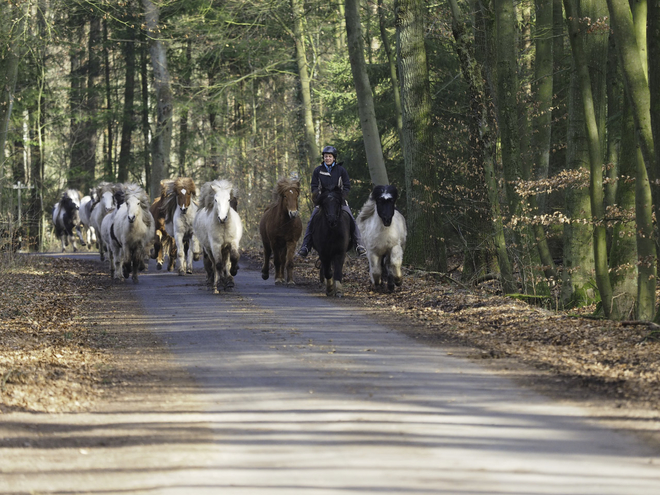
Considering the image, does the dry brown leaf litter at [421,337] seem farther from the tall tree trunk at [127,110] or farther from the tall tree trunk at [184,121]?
the tall tree trunk at [127,110]

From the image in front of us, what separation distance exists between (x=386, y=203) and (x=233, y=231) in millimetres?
3343

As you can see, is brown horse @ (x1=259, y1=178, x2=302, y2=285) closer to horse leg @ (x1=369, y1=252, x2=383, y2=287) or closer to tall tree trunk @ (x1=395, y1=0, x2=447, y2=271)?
horse leg @ (x1=369, y1=252, x2=383, y2=287)

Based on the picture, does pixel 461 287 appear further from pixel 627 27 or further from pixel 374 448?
pixel 374 448

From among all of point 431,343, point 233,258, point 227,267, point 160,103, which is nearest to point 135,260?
point 227,267

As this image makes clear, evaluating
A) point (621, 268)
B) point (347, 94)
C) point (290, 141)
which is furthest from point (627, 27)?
point (290, 141)

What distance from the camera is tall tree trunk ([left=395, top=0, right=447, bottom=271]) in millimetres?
18625

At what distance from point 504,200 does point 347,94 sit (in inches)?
412

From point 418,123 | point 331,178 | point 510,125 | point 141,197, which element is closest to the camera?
point 510,125

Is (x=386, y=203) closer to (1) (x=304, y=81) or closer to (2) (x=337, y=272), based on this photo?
(2) (x=337, y=272)

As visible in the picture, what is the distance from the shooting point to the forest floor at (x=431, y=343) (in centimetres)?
778

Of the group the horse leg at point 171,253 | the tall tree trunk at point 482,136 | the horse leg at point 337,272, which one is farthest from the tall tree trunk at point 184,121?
the horse leg at point 337,272

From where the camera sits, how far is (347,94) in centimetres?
2758

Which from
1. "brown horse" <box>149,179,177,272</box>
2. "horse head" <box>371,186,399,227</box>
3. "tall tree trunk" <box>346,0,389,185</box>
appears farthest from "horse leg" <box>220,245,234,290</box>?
"brown horse" <box>149,179,177,272</box>

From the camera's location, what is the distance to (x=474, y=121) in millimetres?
16641
